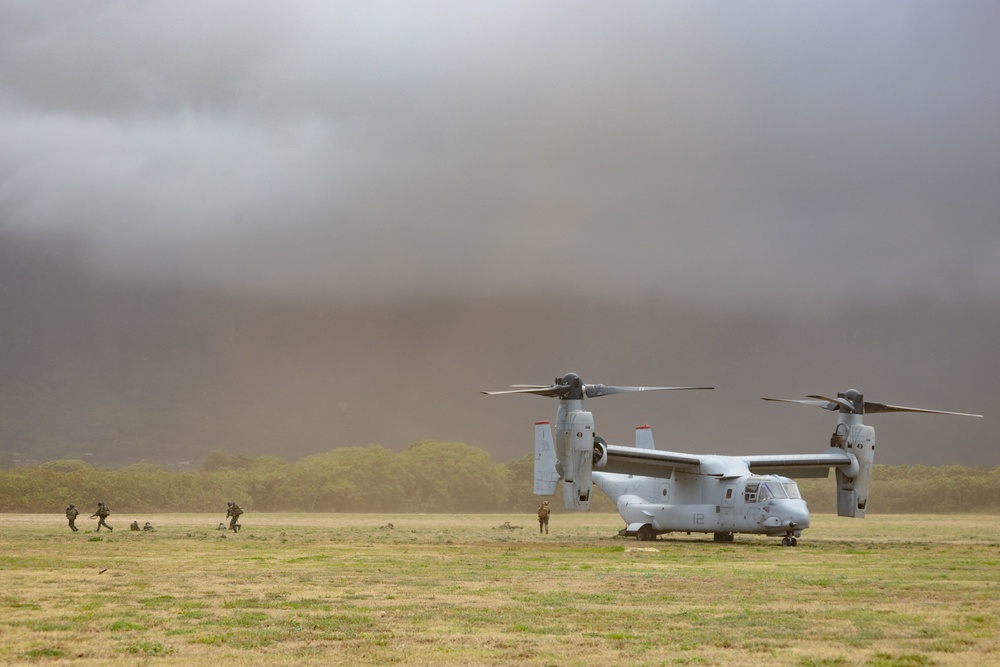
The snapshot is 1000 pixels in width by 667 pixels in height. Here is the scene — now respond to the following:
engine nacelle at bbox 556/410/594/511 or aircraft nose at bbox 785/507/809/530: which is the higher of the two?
engine nacelle at bbox 556/410/594/511

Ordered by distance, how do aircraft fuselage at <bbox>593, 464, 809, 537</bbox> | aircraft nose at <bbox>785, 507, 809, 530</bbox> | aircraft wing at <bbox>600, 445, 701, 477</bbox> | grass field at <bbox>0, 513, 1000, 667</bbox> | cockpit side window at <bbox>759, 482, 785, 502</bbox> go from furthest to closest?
aircraft wing at <bbox>600, 445, 701, 477</bbox>, cockpit side window at <bbox>759, 482, 785, 502</bbox>, aircraft fuselage at <bbox>593, 464, 809, 537</bbox>, aircraft nose at <bbox>785, 507, 809, 530</bbox>, grass field at <bbox>0, 513, 1000, 667</bbox>

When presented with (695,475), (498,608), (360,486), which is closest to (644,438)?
(695,475)

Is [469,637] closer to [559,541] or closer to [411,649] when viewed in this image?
[411,649]

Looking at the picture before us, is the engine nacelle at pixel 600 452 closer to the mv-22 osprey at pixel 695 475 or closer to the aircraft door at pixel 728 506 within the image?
the mv-22 osprey at pixel 695 475

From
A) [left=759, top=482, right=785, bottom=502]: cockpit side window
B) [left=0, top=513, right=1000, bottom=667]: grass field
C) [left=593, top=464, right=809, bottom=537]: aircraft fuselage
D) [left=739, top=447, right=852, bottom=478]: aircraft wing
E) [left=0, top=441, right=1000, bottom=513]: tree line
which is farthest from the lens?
[left=0, top=441, right=1000, bottom=513]: tree line

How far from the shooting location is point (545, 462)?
1500 inches

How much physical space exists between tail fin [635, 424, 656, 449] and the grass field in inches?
594

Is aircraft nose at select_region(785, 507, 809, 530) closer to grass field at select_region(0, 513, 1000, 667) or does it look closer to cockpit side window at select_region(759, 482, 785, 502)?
cockpit side window at select_region(759, 482, 785, 502)

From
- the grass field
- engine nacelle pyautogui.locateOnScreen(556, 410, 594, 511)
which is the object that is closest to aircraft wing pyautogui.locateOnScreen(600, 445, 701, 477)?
engine nacelle pyautogui.locateOnScreen(556, 410, 594, 511)

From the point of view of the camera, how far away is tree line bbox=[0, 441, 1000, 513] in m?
102

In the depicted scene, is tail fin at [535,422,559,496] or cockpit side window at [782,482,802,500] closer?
tail fin at [535,422,559,496]

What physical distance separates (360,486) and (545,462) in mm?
84877

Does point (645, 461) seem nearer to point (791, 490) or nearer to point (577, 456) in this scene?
point (577, 456)

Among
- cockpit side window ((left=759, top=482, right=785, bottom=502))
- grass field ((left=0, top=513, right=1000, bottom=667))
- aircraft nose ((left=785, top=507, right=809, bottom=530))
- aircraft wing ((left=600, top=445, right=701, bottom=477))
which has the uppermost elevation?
aircraft wing ((left=600, top=445, right=701, bottom=477))
